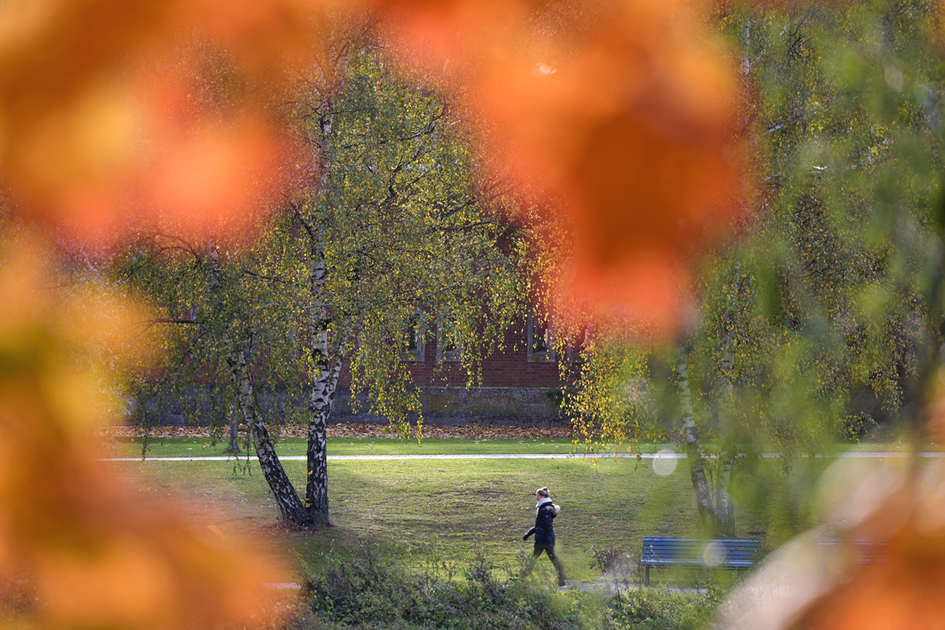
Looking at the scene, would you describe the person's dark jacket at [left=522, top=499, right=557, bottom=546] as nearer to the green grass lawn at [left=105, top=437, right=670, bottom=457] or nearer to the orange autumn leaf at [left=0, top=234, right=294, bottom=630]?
the orange autumn leaf at [left=0, top=234, right=294, bottom=630]

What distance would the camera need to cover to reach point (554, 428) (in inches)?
838

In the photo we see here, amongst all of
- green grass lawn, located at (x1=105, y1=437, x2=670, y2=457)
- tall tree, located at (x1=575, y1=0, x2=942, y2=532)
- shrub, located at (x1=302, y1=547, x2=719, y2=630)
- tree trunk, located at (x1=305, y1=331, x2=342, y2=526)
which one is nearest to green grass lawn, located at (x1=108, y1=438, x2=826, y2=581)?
tree trunk, located at (x1=305, y1=331, x2=342, y2=526)

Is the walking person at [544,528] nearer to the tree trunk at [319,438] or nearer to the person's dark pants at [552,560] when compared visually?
the person's dark pants at [552,560]

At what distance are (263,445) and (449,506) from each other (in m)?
3.39

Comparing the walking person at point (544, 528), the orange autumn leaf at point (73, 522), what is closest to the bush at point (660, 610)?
the walking person at point (544, 528)

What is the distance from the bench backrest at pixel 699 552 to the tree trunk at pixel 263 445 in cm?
426

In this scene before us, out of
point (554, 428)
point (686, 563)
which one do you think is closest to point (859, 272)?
point (686, 563)

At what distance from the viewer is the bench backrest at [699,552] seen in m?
6.05

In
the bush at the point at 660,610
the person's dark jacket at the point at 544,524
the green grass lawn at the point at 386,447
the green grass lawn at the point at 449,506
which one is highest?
the person's dark jacket at the point at 544,524

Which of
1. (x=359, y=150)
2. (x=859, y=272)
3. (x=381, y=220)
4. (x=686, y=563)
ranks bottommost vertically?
(x=686, y=563)

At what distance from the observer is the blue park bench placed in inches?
239

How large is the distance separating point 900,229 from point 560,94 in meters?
0.47

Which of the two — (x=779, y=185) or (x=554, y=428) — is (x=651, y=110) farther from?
(x=554, y=428)

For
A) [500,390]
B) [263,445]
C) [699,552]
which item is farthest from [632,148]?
[500,390]
